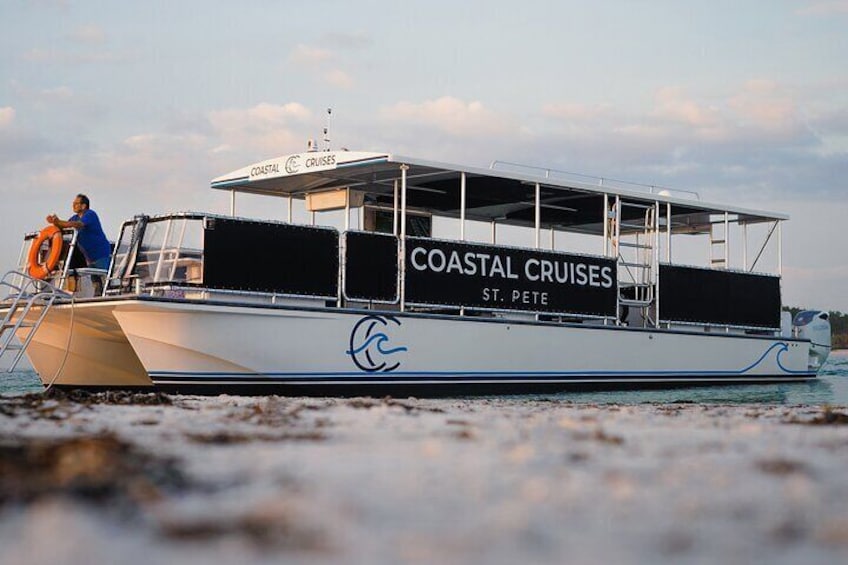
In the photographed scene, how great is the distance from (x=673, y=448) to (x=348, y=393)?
9126 mm

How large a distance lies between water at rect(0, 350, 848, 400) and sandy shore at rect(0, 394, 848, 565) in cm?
945

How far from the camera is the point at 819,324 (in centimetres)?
2202

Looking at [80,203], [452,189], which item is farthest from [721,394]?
[80,203]

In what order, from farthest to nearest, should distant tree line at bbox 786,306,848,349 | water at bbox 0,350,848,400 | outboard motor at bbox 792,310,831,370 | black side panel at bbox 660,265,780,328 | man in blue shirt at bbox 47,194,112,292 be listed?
1. distant tree line at bbox 786,306,848,349
2. outboard motor at bbox 792,310,831,370
3. black side panel at bbox 660,265,780,328
4. water at bbox 0,350,848,400
5. man in blue shirt at bbox 47,194,112,292

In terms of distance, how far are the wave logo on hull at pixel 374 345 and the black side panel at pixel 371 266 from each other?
32 centimetres

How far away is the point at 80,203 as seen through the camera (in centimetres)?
1338

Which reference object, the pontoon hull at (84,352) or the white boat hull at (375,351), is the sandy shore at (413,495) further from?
the pontoon hull at (84,352)

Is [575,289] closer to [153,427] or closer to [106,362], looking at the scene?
[106,362]

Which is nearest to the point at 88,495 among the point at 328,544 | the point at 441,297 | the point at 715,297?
the point at 328,544

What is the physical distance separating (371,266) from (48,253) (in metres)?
4.01

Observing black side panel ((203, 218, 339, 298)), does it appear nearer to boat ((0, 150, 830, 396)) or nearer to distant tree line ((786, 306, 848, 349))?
boat ((0, 150, 830, 396))

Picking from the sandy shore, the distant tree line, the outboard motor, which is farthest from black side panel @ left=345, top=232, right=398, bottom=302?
the distant tree line

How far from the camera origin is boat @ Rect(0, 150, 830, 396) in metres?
12.5

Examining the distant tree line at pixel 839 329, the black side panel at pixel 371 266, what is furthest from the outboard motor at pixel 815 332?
the distant tree line at pixel 839 329
